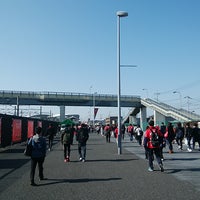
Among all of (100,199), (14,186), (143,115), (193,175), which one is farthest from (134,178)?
(143,115)

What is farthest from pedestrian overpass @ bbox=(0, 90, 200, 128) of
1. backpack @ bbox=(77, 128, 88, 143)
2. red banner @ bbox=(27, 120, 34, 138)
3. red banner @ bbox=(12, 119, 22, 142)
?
backpack @ bbox=(77, 128, 88, 143)

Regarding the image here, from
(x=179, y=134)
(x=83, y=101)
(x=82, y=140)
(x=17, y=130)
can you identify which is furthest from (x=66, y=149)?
(x=83, y=101)

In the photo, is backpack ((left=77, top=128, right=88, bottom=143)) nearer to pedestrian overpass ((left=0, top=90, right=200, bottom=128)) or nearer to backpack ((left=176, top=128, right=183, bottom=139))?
backpack ((left=176, top=128, right=183, bottom=139))

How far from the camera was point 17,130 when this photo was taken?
2484 centimetres

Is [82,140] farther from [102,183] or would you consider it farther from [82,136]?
[102,183]

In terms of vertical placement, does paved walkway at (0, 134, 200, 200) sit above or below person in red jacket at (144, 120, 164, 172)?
below

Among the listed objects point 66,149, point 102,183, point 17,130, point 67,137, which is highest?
point 17,130

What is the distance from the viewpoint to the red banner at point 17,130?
77.0ft

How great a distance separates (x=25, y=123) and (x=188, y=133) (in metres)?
15.3

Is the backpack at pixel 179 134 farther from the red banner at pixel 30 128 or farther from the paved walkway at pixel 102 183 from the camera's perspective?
the red banner at pixel 30 128

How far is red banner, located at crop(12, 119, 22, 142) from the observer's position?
2347 cm

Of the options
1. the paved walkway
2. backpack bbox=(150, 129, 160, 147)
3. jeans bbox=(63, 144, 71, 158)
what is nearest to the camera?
the paved walkway

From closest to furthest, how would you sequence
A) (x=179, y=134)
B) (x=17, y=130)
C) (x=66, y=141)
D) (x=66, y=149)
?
1. (x=66, y=141)
2. (x=66, y=149)
3. (x=179, y=134)
4. (x=17, y=130)

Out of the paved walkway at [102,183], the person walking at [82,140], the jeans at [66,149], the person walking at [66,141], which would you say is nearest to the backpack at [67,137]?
the person walking at [66,141]
